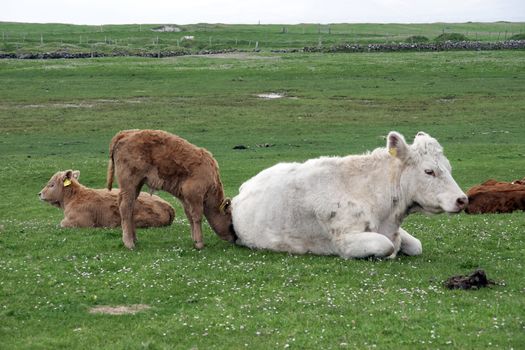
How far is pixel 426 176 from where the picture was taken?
46.8 ft

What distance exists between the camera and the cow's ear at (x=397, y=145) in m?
14.5

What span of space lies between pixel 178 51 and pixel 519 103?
2343 inches

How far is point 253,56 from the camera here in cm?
9275

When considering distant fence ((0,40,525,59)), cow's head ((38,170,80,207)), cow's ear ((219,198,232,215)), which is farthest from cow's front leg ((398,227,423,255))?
distant fence ((0,40,525,59))

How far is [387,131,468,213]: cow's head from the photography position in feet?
46.0

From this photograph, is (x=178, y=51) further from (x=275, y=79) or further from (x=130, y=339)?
(x=130, y=339)

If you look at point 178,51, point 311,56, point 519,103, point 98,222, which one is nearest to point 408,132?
point 519,103

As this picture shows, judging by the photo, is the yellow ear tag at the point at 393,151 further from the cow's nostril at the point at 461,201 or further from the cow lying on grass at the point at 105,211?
the cow lying on grass at the point at 105,211

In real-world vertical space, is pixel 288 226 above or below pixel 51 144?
above

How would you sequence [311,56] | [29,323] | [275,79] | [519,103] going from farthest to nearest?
[311,56] → [275,79] → [519,103] → [29,323]

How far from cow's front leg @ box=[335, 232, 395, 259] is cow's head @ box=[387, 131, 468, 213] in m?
1.13

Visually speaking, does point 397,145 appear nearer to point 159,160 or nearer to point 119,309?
point 159,160

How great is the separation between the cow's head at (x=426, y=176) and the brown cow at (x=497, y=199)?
6734 mm

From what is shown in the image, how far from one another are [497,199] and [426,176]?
720 centimetres
